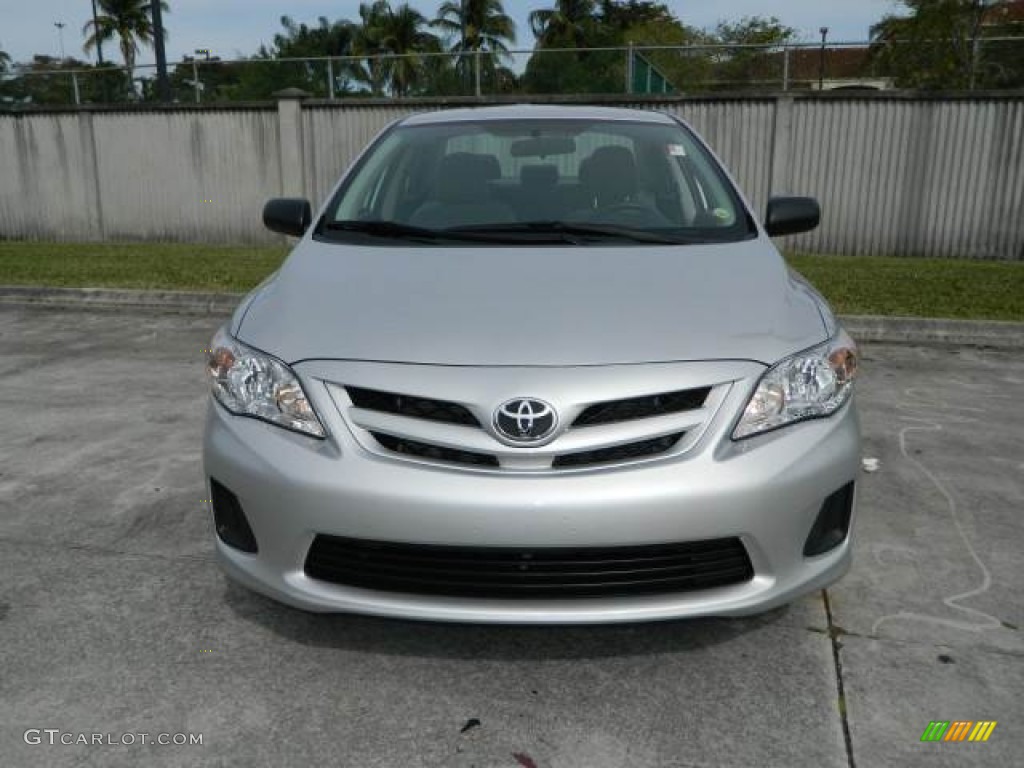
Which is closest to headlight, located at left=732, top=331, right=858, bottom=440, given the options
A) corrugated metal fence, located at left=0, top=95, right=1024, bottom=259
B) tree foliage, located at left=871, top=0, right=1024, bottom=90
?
corrugated metal fence, located at left=0, top=95, right=1024, bottom=259

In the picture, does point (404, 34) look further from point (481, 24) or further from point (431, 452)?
point (431, 452)

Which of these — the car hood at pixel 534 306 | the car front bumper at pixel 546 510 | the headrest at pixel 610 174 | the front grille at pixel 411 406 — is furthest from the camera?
the headrest at pixel 610 174

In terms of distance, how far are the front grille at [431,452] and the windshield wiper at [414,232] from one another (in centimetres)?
106

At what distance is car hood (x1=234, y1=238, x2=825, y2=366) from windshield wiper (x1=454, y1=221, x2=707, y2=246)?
0.10 metres

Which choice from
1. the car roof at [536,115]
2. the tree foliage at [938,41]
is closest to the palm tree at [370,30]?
the tree foliage at [938,41]

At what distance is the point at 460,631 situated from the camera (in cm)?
263

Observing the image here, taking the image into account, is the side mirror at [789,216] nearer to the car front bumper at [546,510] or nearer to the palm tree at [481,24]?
the car front bumper at [546,510]

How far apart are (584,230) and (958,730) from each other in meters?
1.88

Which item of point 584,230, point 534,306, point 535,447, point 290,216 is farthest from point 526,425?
point 290,216

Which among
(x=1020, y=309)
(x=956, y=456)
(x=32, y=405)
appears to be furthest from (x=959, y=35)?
(x=32, y=405)

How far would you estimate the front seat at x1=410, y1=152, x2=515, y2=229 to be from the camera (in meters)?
3.26

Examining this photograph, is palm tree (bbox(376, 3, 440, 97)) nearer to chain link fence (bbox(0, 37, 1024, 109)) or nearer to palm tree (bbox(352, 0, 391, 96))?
palm tree (bbox(352, 0, 391, 96))

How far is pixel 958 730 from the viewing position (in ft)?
7.19

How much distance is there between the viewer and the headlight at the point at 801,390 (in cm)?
225
